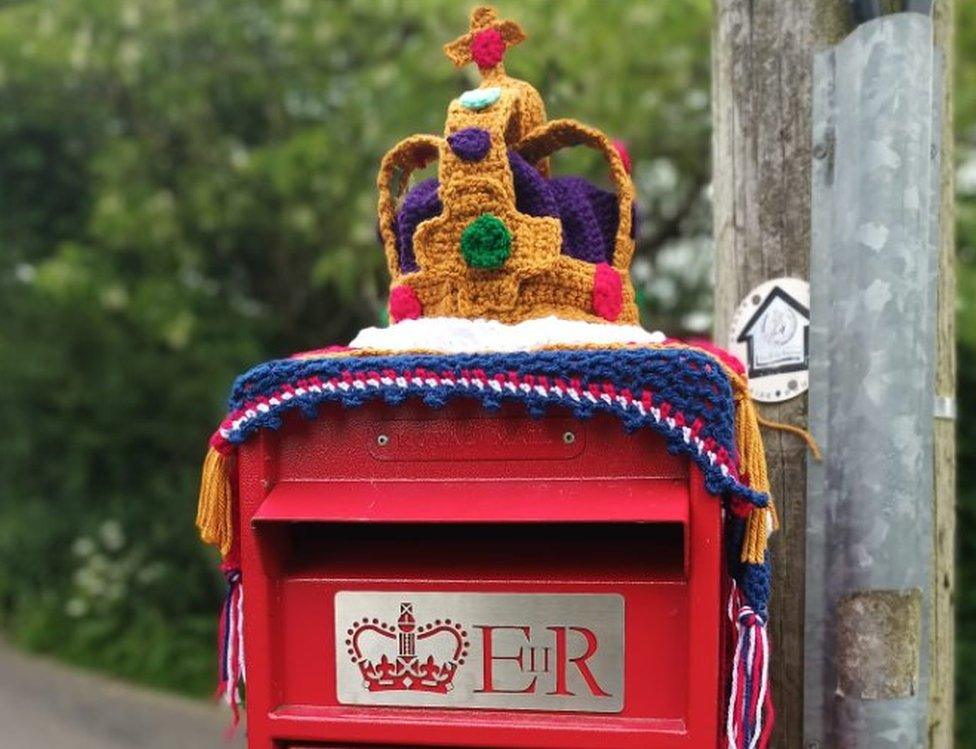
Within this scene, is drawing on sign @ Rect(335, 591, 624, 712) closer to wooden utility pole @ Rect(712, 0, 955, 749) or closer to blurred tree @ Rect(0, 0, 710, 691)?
wooden utility pole @ Rect(712, 0, 955, 749)

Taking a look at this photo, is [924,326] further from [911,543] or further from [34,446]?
[34,446]

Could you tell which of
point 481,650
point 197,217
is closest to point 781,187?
point 481,650

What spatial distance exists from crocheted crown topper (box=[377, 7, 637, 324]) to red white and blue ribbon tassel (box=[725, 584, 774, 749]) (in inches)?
17.0

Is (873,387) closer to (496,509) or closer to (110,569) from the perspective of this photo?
(496,509)

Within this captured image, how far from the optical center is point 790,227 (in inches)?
53.5

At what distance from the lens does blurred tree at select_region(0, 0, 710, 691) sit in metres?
3.25

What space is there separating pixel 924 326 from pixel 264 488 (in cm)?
90

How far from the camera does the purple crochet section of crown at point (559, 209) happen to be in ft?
4.15

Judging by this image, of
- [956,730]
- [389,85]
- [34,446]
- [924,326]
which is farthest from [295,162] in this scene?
[956,730]

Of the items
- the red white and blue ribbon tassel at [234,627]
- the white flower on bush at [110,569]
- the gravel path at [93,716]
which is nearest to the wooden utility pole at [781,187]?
the red white and blue ribbon tassel at [234,627]

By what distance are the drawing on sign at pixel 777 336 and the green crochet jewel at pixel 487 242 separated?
44 cm

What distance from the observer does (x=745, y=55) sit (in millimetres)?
1398

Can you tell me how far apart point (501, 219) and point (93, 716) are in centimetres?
418

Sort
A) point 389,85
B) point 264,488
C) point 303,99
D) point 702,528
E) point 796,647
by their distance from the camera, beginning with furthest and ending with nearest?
point 303,99 < point 389,85 < point 796,647 < point 264,488 < point 702,528
